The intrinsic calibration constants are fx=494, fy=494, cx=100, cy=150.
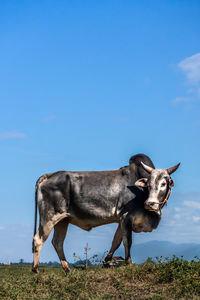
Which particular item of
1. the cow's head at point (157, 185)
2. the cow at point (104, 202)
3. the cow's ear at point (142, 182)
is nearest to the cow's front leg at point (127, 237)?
the cow at point (104, 202)

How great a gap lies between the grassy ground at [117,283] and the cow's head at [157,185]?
5.53 feet

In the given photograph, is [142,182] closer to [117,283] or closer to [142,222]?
[142,222]

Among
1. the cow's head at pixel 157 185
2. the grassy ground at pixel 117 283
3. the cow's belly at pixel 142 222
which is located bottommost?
the grassy ground at pixel 117 283

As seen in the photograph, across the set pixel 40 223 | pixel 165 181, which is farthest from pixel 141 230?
pixel 40 223

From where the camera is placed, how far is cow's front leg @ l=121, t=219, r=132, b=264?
44.7 ft

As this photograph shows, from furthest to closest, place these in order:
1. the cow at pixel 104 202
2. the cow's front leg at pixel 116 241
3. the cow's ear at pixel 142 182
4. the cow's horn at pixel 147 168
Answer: the cow's horn at pixel 147 168, the cow's front leg at pixel 116 241, the cow's ear at pixel 142 182, the cow at pixel 104 202

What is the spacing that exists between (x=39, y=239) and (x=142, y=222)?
2.97 m

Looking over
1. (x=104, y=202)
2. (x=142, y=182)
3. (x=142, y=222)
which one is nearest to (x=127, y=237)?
(x=142, y=222)

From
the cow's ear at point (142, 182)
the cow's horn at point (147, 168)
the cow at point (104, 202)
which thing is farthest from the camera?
the cow's horn at point (147, 168)

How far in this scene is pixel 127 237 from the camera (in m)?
13.7

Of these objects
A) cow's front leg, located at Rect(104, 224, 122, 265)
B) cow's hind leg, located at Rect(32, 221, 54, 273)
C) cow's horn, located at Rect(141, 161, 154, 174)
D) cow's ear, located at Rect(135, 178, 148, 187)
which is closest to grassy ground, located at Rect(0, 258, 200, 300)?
cow's hind leg, located at Rect(32, 221, 54, 273)

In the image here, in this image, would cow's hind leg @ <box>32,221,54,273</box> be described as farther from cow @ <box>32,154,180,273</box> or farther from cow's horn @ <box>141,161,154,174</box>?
cow's horn @ <box>141,161,154,174</box>

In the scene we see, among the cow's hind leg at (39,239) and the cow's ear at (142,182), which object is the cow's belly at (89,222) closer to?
the cow's hind leg at (39,239)

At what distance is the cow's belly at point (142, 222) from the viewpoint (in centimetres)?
1394
